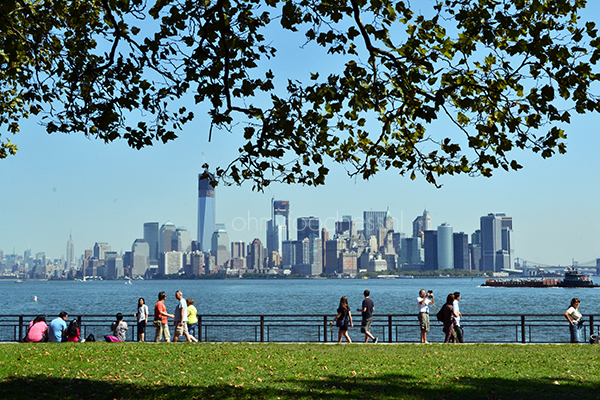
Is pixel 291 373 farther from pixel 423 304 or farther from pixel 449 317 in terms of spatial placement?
pixel 423 304

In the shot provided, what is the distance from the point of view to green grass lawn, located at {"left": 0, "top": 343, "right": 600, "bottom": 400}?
9656 millimetres

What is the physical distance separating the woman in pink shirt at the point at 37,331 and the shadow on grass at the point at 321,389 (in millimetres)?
8361

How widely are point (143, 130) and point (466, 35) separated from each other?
490 centimetres

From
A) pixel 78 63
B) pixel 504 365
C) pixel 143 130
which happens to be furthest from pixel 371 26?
pixel 504 365

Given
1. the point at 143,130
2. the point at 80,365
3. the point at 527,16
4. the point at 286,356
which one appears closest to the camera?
the point at 527,16

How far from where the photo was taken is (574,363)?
12867 millimetres

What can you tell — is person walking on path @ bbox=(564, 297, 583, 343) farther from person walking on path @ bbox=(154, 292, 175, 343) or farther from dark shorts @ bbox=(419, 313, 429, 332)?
person walking on path @ bbox=(154, 292, 175, 343)

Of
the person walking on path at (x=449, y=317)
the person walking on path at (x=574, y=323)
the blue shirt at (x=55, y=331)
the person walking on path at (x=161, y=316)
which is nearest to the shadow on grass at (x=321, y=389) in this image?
the blue shirt at (x=55, y=331)

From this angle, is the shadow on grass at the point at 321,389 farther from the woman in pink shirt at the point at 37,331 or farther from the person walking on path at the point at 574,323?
the person walking on path at the point at 574,323

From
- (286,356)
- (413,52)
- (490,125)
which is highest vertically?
(413,52)

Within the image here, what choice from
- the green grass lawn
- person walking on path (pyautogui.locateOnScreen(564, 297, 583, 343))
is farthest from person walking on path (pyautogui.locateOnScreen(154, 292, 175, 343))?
person walking on path (pyautogui.locateOnScreen(564, 297, 583, 343))

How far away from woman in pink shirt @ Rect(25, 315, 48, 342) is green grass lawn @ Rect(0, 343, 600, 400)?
10.4 ft

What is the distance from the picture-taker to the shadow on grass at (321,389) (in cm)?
945

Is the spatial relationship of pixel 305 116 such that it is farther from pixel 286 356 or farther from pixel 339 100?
pixel 286 356
